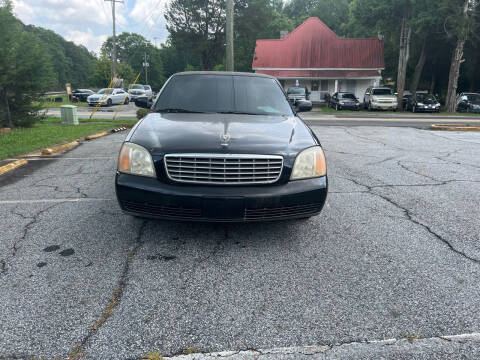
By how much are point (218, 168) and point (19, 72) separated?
11.7 m

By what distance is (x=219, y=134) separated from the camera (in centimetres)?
341

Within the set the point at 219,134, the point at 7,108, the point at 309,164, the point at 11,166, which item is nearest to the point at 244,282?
the point at 309,164

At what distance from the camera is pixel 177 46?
42562 millimetres

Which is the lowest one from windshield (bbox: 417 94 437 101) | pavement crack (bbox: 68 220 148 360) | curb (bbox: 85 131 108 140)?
pavement crack (bbox: 68 220 148 360)

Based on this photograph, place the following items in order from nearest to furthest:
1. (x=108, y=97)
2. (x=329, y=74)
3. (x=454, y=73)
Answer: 1. (x=454, y=73)
2. (x=108, y=97)
3. (x=329, y=74)

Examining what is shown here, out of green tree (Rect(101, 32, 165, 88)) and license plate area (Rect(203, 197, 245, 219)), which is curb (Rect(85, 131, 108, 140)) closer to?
license plate area (Rect(203, 197, 245, 219))

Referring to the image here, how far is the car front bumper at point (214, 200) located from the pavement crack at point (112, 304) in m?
0.36

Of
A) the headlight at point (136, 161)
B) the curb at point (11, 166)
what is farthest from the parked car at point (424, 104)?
the headlight at point (136, 161)

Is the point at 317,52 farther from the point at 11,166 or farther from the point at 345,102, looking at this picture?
the point at 11,166

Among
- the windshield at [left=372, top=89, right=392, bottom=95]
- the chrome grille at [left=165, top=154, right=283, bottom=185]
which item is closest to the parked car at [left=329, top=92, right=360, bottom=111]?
the windshield at [left=372, top=89, right=392, bottom=95]

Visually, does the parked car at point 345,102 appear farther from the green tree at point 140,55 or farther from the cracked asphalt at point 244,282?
the green tree at point 140,55

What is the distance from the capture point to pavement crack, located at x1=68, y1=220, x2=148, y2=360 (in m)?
2.06

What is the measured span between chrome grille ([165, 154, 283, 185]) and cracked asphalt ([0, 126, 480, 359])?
26.2 inches

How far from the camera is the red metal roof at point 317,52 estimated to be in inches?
1452
